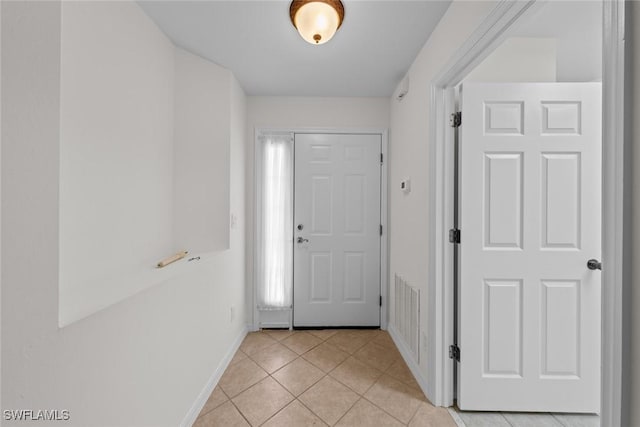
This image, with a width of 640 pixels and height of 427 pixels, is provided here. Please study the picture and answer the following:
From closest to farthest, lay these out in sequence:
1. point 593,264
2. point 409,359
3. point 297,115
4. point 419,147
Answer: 1. point 593,264
2. point 419,147
3. point 409,359
4. point 297,115

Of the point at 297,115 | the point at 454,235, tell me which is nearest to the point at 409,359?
the point at 454,235

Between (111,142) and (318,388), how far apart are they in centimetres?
198

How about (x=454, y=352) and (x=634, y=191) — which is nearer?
(x=634, y=191)

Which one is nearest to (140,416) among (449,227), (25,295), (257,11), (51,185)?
(25,295)

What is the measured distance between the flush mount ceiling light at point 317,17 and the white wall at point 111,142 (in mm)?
981

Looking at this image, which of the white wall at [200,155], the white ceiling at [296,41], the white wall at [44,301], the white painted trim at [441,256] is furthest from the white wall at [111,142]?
the white painted trim at [441,256]

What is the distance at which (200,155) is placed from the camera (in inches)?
80.9

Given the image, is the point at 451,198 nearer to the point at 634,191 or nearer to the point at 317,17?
the point at 634,191

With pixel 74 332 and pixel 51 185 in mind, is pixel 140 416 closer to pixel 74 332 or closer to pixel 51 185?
pixel 74 332

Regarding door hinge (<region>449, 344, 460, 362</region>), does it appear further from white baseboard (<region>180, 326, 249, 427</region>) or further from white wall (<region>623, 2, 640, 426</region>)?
white baseboard (<region>180, 326, 249, 427</region>)

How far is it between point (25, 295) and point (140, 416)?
818mm

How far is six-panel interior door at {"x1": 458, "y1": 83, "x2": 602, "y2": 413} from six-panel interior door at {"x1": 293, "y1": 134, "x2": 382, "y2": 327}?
3.98ft

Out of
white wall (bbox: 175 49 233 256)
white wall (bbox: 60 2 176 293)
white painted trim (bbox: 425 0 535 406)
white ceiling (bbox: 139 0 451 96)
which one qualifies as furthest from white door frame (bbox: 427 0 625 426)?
white wall (bbox: 60 2 176 293)

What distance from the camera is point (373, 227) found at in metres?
2.72
